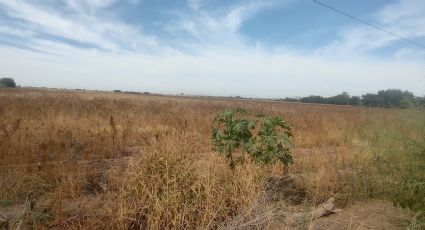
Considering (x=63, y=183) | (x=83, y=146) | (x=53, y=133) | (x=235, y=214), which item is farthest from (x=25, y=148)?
(x=235, y=214)

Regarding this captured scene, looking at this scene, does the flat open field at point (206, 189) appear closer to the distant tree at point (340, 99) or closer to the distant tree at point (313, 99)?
the distant tree at point (340, 99)

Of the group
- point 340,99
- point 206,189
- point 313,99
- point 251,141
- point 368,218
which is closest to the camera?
point 206,189

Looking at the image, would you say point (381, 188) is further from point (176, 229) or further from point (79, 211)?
point (79, 211)

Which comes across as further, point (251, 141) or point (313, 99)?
point (313, 99)

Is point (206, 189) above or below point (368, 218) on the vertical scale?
above

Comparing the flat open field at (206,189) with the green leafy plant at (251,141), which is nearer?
the flat open field at (206,189)

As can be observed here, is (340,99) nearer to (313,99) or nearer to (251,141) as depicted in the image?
(313,99)

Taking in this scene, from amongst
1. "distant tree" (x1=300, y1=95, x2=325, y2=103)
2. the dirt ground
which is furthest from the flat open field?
"distant tree" (x1=300, y1=95, x2=325, y2=103)

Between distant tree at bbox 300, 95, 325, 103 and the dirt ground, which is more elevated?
distant tree at bbox 300, 95, 325, 103

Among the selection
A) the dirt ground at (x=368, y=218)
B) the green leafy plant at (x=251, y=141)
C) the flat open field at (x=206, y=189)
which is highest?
the green leafy plant at (x=251, y=141)

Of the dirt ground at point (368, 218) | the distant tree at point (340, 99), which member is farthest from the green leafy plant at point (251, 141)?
the distant tree at point (340, 99)

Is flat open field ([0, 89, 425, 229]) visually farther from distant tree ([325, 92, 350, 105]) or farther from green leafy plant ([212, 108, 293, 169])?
distant tree ([325, 92, 350, 105])

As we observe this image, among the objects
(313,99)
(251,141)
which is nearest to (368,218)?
(251,141)

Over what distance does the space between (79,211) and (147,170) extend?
1.01 metres
